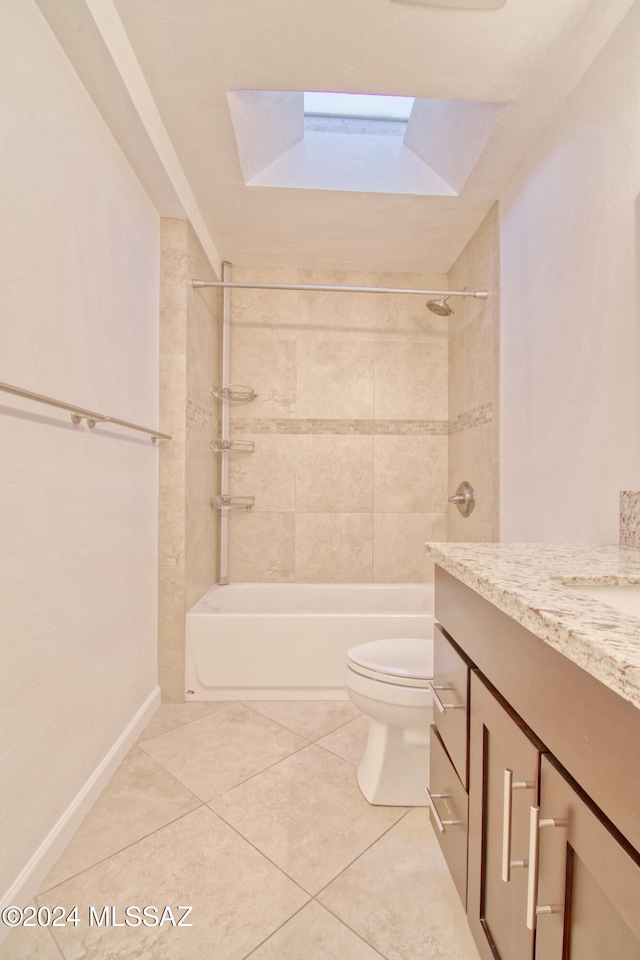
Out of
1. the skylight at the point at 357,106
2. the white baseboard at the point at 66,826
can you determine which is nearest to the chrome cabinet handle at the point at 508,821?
the white baseboard at the point at 66,826

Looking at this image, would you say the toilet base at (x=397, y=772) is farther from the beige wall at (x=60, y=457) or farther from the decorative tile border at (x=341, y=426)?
the decorative tile border at (x=341, y=426)

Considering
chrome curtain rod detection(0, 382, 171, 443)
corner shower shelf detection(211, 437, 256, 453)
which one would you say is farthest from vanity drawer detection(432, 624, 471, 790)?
corner shower shelf detection(211, 437, 256, 453)

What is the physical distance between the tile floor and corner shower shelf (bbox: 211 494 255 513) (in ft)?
4.14

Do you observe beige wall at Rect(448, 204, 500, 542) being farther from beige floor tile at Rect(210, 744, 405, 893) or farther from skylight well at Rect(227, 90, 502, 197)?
beige floor tile at Rect(210, 744, 405, 893)

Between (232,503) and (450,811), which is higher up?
(232,503)

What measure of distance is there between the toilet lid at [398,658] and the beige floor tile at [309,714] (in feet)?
1.66

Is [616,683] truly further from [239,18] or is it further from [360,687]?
[239,18]

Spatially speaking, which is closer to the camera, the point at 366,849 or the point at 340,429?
the point at 366,849

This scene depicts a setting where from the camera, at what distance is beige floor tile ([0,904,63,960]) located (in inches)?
37.1

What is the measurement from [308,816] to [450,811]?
1.91ft

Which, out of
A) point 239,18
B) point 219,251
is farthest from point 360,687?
point 219,251

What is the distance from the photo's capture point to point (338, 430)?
2807mm

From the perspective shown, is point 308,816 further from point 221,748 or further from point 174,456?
point 174,456

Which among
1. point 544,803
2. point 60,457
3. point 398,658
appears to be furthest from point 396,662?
point 60,457
